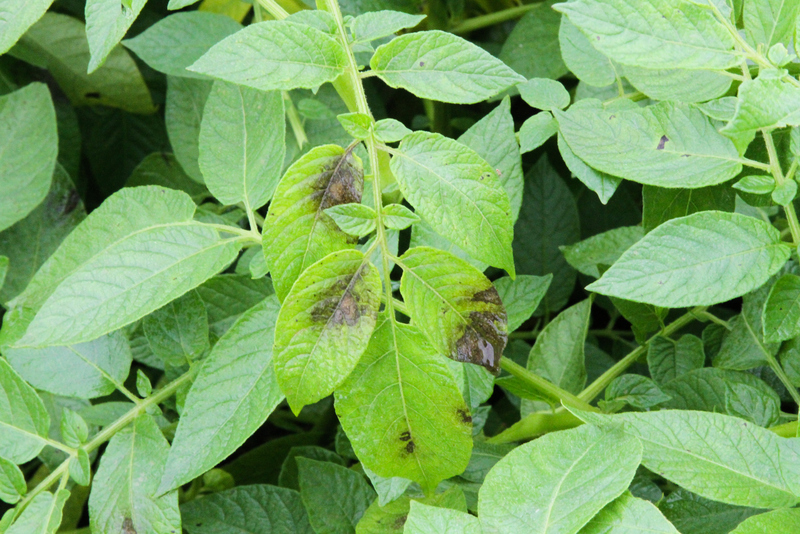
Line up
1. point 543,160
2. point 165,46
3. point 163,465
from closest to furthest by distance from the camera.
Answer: point 163,465
point 165,46
point 543,160

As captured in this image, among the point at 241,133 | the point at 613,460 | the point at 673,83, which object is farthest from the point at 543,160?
the point at 613,460

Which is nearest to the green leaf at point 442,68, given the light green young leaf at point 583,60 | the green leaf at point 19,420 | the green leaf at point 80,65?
the light green young leaf at point 583,60

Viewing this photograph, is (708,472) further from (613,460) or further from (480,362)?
(480,362)

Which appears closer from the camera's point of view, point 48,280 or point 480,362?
point 480,362

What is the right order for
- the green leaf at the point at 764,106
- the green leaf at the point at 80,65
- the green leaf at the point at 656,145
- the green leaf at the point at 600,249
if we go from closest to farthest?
the green leaf at the point at 764,106
the green leaf at the point at 656,145
the green leaf at the point at 600,249
the green leaf at the point at 80,65

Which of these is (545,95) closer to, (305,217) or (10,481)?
(305,217)

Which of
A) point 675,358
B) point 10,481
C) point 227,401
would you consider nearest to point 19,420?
point 10,481

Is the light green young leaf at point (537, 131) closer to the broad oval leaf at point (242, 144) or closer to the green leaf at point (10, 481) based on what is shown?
the broad oval leaf at point (242, 144)
